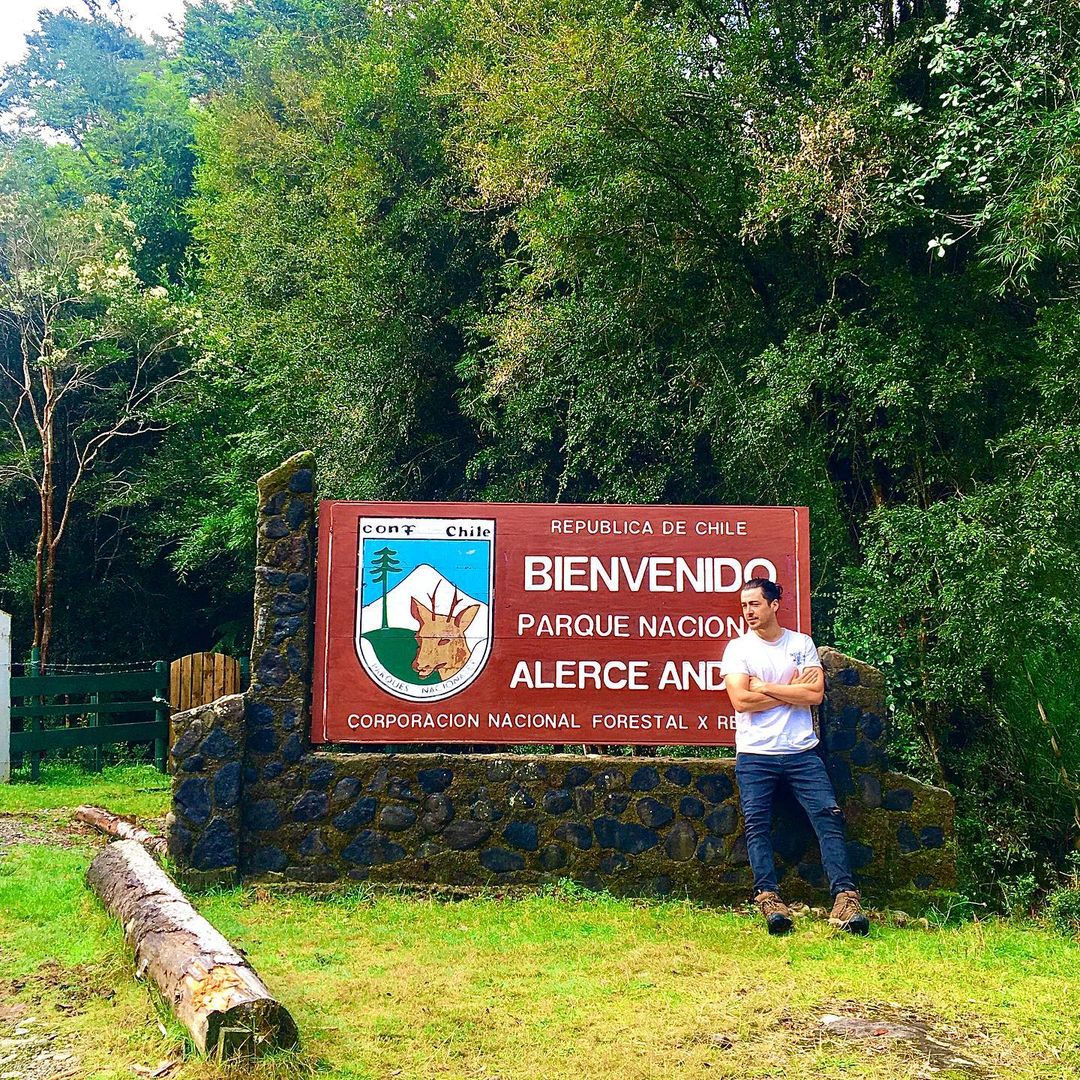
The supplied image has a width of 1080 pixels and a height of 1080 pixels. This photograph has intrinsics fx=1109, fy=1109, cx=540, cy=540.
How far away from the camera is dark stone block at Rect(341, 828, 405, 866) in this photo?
252 inches

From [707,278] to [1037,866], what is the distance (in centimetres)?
604

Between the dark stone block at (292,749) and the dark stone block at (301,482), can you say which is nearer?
the dark stone block at (292,749)

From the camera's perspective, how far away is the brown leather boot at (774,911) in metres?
5.55

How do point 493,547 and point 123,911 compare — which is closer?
point 123,911

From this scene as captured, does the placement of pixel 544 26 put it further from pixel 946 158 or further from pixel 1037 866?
pixel 1037 866

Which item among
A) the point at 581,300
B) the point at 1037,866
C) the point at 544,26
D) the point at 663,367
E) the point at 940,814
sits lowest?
the point at 1037,866

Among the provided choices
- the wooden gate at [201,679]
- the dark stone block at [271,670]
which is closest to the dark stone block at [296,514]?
the dark stone block at [271,670]

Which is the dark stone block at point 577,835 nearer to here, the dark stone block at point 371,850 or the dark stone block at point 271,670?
the dark stone block at point 371,850

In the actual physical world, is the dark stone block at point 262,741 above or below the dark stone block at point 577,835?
above

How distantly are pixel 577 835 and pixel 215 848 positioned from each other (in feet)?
6.77

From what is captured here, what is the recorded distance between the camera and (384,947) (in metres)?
5.38

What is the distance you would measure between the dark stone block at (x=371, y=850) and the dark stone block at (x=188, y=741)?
3.48 ft

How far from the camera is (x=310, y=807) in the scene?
253 inches

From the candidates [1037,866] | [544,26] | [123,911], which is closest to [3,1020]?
[123,911]
